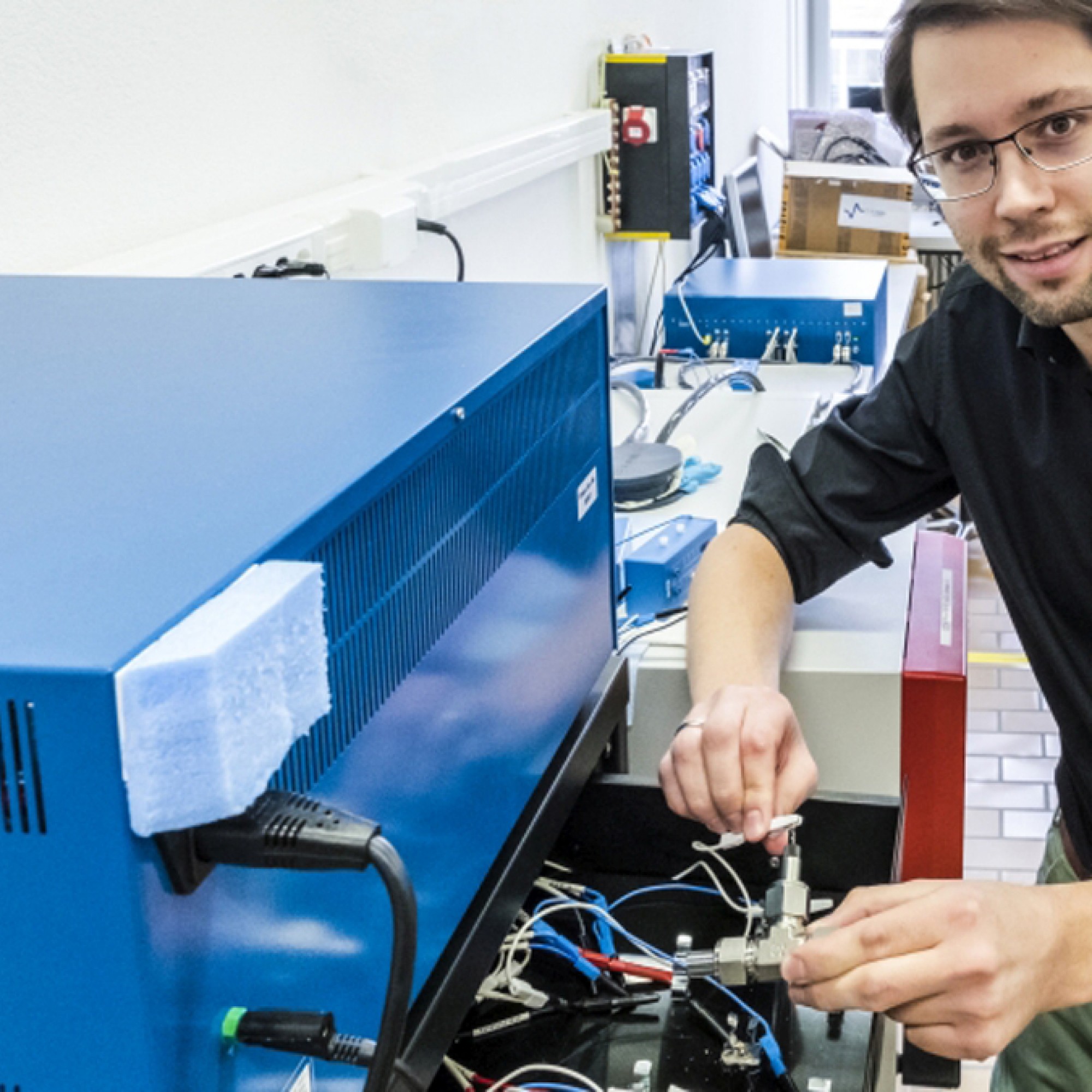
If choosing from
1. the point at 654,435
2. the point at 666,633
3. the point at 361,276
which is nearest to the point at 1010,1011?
the point at 666,633

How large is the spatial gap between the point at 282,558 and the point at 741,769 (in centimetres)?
55

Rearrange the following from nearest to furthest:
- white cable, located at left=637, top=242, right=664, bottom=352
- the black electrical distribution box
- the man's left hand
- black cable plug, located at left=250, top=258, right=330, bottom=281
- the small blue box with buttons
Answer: the man's left hand → black cable plug, located at left=250, top=258, right=330, bottom=281 → the small blue box with buttons → the black electrical distribution box → white cable, located at left=637, top=242, right=664, bottom=352

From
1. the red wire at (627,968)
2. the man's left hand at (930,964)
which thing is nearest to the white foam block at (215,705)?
the man's left hand at (930,964)

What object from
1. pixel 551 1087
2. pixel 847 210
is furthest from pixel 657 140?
pixel 551 1087

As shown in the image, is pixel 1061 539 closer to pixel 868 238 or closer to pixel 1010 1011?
pixel 1010 1011

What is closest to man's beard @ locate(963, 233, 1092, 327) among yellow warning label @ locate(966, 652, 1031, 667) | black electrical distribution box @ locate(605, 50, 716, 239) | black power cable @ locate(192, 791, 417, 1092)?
black power cable @ locate(192, 791, 417, 1092)

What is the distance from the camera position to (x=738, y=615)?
1.16 metres

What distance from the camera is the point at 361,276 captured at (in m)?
1.57

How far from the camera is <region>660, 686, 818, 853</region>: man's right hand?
2.95 ft

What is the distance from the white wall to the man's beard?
2.37 feet

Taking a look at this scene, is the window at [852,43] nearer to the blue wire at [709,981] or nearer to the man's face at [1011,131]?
the man's face at [1011,131]

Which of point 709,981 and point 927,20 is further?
point 927,20

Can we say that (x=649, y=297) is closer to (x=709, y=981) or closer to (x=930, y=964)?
(x=709, y=981)

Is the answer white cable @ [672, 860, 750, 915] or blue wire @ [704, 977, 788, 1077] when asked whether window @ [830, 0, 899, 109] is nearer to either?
white cable @ [672, 860, 750, 915]
